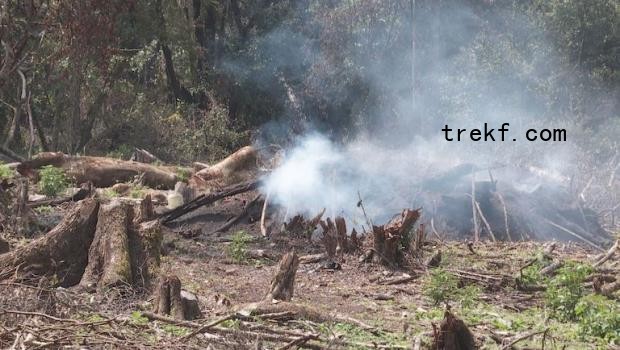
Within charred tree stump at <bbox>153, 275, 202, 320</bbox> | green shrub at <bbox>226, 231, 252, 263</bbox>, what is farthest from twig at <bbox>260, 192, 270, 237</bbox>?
charred tree stump at <bbox>153, 275, 202, 320</bbox>

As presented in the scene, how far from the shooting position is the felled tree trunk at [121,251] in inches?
261

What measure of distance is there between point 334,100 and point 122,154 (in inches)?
234

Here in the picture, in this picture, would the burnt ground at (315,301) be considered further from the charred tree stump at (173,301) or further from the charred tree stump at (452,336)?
the charred tree stump at (452,336)

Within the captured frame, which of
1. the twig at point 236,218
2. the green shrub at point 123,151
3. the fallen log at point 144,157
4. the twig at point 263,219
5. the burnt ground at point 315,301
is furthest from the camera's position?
the green shrub at point 123,151

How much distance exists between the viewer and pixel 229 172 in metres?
14.6

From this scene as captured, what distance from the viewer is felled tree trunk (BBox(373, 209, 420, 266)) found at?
9.16 meters

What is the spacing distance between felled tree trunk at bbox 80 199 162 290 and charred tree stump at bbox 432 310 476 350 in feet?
9.50

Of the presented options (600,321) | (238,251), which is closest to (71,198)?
(238,251)

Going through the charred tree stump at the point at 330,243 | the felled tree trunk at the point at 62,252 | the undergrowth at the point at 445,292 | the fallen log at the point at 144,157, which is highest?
the fallen log at the point at 144,157

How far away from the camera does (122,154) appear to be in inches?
752

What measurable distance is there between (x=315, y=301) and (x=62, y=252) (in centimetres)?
231

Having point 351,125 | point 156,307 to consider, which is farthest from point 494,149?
point 156,307

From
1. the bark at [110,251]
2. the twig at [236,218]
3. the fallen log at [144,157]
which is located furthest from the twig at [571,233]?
the fallen log at [144,157]

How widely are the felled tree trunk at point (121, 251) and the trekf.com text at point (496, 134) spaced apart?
12.4 meters
